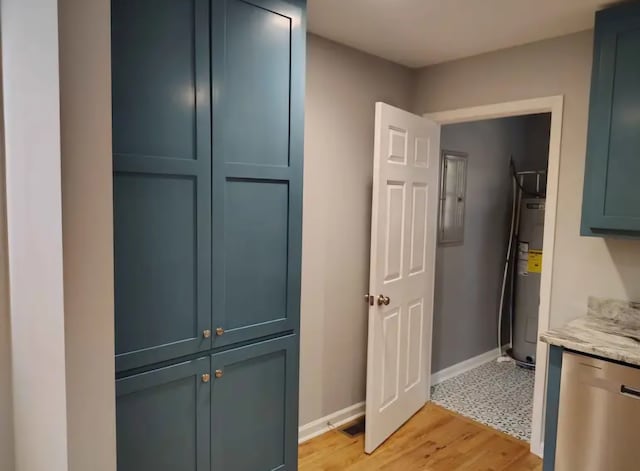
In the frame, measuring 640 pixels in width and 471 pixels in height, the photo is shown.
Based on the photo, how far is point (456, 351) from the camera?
12.5ft

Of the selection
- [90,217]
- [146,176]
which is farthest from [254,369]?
[90,217]

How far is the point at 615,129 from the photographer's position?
2074 millimetres

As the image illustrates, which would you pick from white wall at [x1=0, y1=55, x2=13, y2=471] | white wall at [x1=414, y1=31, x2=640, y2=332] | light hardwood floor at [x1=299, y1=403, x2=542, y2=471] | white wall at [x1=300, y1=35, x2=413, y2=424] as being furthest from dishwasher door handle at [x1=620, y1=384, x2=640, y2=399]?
white wall at [x1=0, y1=55, x2=13, y2=471]

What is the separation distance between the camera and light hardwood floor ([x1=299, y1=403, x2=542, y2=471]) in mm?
2482

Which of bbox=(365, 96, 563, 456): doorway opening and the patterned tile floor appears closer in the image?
bbox=(365, 96, 563, 456): doorway opening

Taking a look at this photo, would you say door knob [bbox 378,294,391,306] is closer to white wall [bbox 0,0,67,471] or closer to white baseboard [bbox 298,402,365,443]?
white baseboard [bbox 298,402,365,443]

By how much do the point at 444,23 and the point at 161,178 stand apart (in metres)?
1.68

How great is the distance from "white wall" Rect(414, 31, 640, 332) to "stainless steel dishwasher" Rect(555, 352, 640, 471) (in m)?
0.58

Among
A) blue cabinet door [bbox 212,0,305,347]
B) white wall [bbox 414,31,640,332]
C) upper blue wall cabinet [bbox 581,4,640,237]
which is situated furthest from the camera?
white wall [bbox 414,31,640,332]

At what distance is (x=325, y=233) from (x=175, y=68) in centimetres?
138

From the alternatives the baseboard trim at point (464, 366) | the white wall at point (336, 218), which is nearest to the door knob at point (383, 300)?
the white wall at point (336, 218)

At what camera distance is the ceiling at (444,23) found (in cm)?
208

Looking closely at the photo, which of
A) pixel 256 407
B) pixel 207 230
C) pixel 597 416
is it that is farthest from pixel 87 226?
pixel 597 416

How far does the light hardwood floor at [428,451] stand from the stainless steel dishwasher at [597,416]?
558mm
